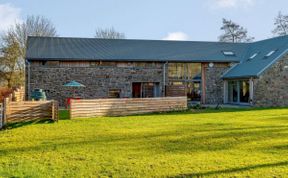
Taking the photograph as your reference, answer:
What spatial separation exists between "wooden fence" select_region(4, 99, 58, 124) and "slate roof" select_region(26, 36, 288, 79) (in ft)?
31.4

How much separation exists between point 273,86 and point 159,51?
854cm

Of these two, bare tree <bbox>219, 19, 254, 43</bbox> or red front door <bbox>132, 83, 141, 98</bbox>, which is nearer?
red front door <bbox>132, 83, 141, 98</bbox>

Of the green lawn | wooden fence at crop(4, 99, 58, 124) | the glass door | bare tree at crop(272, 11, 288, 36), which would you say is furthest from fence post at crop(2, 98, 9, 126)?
bare tree at crop(272, 11, 288, 36)

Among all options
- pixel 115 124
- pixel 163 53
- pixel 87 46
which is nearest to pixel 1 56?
pixel 87 46

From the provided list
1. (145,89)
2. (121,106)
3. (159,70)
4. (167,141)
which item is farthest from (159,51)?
(167,141)

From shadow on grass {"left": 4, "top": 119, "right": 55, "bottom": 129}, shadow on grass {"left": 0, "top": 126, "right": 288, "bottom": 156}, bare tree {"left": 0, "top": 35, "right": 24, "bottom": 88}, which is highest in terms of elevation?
bare tree {"left": 0, "top": 35, "right": 24, "bottom": 88}

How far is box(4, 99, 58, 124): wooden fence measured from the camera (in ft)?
42.8

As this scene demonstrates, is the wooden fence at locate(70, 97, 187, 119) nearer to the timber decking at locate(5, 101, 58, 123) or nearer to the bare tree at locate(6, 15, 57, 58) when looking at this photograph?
the timber decking at locate(5, 101, 58, 123)

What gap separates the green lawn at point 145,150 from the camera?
630 cm

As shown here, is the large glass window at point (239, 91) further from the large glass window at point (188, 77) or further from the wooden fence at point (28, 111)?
the wooden fence at point (28, 111)

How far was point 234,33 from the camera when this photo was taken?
144 ft

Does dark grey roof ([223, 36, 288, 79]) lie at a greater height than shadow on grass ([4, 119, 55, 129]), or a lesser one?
greater

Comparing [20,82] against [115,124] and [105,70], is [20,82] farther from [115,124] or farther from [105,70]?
[115,124]

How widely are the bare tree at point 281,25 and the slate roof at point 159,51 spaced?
1342 centimetres
